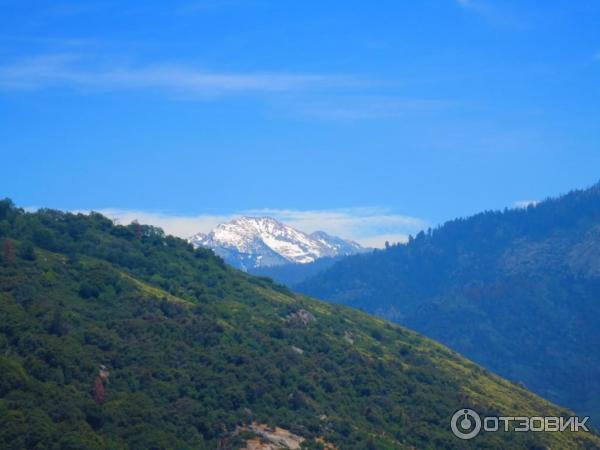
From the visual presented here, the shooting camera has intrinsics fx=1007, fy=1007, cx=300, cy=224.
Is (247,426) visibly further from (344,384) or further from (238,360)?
(344,384)

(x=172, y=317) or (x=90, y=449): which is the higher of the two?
(x=172, y=317)

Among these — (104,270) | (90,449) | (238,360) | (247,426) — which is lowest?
(90,449)

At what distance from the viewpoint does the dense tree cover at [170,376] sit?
12231cm

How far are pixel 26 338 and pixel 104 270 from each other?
49109 mm

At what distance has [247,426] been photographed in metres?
142

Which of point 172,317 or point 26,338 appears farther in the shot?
point 172,317

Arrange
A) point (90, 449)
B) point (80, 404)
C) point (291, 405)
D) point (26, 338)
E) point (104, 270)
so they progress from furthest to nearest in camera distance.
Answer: point (104, 270) < point (291, 405) < point (26, 338) < point (80, 404) < point (90, 449)

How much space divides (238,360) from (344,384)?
2119cm

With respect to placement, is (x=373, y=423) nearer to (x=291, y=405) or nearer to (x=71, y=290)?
(x=291, y=405)

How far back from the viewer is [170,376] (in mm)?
146500

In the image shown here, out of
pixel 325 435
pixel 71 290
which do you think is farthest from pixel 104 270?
pixel 325 435

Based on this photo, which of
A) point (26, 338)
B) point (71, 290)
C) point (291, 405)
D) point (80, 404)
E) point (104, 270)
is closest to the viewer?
point (80, 404)

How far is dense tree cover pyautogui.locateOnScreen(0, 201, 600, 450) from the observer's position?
122 metres

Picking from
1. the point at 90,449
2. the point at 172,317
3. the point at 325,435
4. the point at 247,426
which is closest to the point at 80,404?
the point at 90,449
